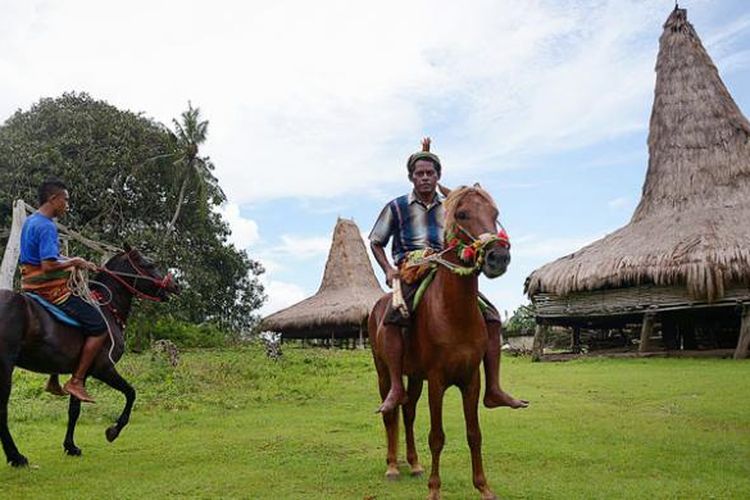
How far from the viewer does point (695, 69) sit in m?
22.3

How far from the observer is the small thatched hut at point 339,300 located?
101 feet

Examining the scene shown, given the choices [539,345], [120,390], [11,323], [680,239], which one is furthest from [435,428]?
[539,345]

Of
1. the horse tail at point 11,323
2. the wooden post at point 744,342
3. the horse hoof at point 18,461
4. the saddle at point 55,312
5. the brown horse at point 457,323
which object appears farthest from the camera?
the wooden post at point 744,342

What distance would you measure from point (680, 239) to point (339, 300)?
1623 centimetres

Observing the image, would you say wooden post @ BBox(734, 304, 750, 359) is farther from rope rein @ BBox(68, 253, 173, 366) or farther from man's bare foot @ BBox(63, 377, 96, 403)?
man's bare foot @ BBox(63, 377, 96, 403)

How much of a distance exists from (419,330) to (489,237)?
1.22 meters

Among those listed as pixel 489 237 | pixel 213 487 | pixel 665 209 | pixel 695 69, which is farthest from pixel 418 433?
pixel 695 69

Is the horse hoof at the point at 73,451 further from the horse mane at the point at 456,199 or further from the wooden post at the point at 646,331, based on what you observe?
the wooden post at the point at 646,331

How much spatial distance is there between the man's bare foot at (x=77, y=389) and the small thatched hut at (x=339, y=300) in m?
23.3

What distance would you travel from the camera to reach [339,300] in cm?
3170

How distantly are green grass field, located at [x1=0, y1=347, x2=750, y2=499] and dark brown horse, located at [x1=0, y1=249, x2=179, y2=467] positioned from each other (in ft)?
1.37

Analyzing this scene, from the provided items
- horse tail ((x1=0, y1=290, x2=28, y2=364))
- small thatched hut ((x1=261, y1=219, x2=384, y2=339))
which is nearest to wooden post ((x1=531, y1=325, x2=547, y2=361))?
small thatched hut ((x1=261, y1=219, x2=384, y2=339))

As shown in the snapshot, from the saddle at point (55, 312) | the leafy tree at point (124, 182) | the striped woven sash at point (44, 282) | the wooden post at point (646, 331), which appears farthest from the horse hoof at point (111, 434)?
the leafy tree at point (124, 182)

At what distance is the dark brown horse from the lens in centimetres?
658
